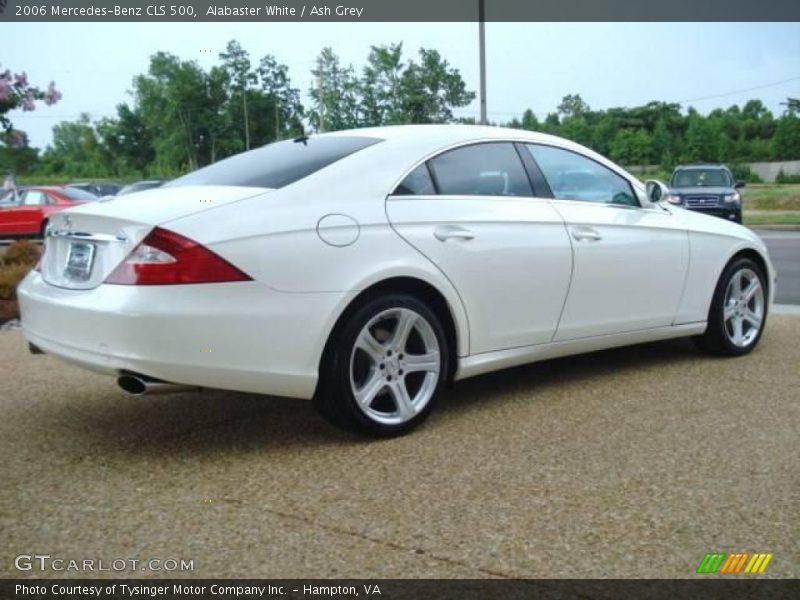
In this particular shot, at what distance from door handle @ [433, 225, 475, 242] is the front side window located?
83 centimetres

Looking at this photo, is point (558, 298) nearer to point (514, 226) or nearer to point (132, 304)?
point (514, 226)

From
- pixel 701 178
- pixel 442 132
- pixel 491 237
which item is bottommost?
pixel 701 178

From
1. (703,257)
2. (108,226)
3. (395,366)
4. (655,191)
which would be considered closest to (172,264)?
(108,226)

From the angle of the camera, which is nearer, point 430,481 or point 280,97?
point 430,481

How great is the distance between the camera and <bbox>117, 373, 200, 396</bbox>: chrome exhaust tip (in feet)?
11.3

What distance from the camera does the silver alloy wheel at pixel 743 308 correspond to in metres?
5.65

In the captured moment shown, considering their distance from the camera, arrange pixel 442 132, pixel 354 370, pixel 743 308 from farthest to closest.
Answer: pixel 743 308, pixel 442 132, pixel 354 370

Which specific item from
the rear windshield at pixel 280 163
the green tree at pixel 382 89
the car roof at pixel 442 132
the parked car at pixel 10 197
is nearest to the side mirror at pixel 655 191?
the car roof at pixel 442 132

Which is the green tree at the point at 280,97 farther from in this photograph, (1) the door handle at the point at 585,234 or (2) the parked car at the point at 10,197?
(1) the door handle at the point at 585,234

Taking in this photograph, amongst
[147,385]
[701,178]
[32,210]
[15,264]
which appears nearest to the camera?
[147,385]

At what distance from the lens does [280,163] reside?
417 centimetres

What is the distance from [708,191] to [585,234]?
599 inches

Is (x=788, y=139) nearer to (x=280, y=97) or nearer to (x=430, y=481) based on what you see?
(x=280, y=97)
